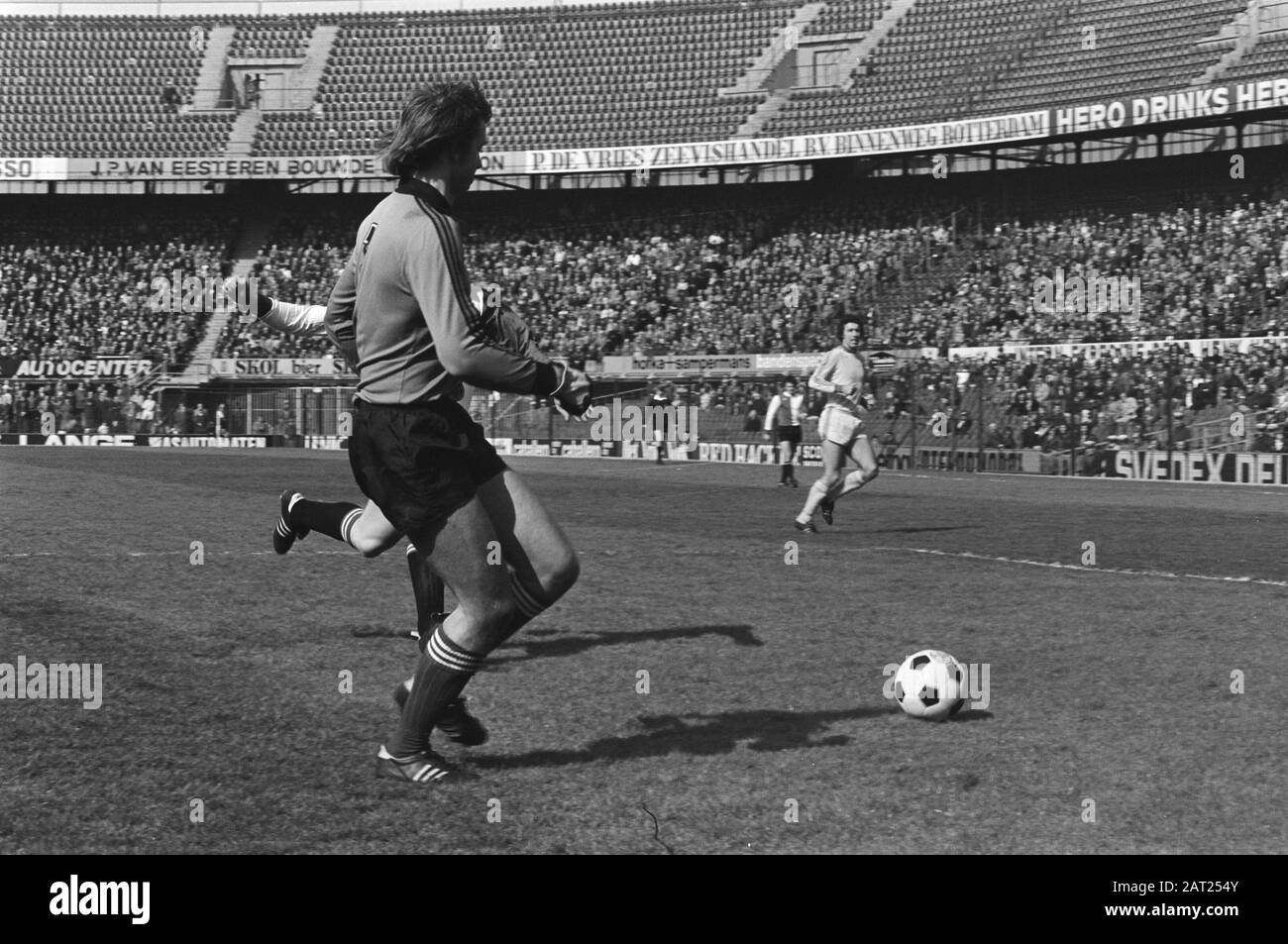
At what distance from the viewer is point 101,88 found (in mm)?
56812

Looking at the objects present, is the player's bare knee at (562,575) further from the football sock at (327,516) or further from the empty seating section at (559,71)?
the empty seating section at (559,71)

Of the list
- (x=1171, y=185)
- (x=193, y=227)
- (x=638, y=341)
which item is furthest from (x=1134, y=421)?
(x=193, y=227)

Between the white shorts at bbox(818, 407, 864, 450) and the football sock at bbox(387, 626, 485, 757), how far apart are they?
37.6 feet

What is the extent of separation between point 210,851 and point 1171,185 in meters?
41.4

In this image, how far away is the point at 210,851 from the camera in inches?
171

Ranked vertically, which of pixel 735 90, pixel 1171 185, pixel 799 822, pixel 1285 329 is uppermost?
pixel 735 90

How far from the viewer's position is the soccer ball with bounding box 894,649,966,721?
20.5 ft

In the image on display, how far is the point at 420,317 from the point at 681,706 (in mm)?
2414

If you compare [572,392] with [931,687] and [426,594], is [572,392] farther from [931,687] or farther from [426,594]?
[426,594]

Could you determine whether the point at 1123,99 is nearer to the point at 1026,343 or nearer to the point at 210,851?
the point at 1026,343

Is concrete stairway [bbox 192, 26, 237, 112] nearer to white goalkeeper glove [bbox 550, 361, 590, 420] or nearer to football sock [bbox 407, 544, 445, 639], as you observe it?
football sock [bbox 407, 544, 445, 639]

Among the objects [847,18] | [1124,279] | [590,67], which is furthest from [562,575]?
[590,67]

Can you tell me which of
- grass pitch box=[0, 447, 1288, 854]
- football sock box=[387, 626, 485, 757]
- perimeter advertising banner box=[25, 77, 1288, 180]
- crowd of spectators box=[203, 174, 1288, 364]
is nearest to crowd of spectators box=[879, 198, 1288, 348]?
crowd of spectators box=[203, 174, 1288, 364]

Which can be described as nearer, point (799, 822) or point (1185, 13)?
point (799, 822)
